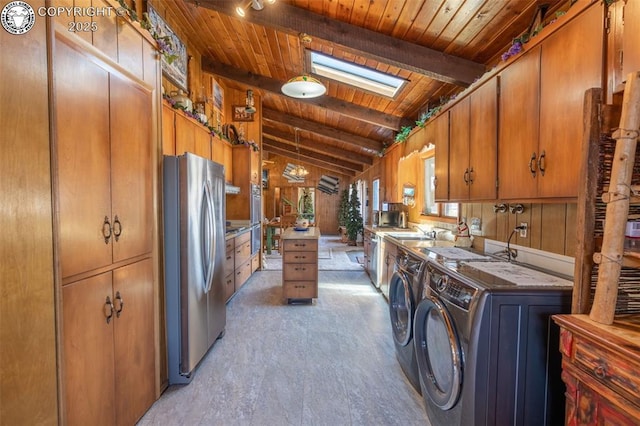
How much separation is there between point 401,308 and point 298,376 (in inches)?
37.3

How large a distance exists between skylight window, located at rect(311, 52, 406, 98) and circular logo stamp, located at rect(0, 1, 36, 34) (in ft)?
9.10

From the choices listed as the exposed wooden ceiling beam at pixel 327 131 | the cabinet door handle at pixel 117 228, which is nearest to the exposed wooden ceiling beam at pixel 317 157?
the exposed wooden ceiling beam at pixel 327 131

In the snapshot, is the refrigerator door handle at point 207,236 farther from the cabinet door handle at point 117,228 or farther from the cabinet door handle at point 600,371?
the cabinet door handle at point 600,371

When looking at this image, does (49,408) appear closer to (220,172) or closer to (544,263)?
(220,172)

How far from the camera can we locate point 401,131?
4.66m

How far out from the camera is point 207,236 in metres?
2.46

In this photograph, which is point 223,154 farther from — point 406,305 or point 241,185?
point 406,305

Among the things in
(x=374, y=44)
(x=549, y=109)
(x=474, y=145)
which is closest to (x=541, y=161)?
(x=549, y=109)

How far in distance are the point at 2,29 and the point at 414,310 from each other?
2414mm

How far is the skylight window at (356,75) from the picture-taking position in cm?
358

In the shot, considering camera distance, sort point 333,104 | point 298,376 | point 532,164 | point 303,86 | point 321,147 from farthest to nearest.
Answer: point 321,147 < point 333,104 < point 303,86 < point 298,376 < point 532,164

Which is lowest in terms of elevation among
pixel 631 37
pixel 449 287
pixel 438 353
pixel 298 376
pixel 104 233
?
pixel 298 376

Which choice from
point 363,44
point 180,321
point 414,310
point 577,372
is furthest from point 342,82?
point 577,372

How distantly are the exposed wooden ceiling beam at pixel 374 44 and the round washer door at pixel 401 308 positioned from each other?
6.19ft
